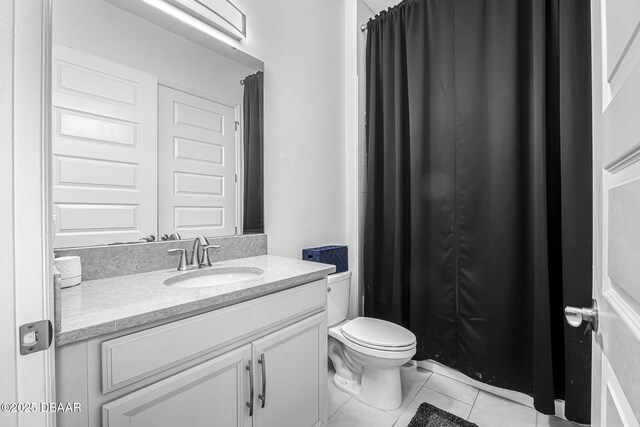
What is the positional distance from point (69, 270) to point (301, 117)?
57.2 inches

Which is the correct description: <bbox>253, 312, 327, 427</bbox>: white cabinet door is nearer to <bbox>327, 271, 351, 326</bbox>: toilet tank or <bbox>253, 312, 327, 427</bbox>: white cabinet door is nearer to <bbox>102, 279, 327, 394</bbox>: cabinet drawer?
<bbox>102, 279, 327, 394</bbox>: cabinet drawer

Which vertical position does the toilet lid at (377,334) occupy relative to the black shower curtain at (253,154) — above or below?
below

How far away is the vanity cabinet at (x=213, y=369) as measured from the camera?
660 mm

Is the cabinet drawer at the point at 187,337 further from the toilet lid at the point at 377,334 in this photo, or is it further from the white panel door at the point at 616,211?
the white panel door at the point at 616,211

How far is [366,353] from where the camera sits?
147 cm

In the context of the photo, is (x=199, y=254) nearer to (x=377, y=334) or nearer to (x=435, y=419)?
(x=377, y=334)

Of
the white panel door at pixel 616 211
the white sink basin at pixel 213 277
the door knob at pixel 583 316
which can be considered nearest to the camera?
the white panel door at pixel 616 211

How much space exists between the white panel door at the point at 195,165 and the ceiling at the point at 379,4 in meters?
1.60

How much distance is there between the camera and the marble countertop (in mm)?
653

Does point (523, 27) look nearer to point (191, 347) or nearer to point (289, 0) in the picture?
point (289, 0)

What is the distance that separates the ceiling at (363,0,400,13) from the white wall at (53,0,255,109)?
4.47 feet

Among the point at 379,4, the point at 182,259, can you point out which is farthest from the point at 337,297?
the point at 379,4

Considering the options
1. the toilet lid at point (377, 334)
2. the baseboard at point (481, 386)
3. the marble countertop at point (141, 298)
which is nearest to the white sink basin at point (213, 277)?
the marble countertop at point (141, 298)

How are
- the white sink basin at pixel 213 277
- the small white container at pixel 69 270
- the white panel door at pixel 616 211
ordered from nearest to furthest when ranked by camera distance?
1. the white panel door at pixel 616 211
2. the small white container at pixel 69 270
3. the white sink basin at pixel 213 277
